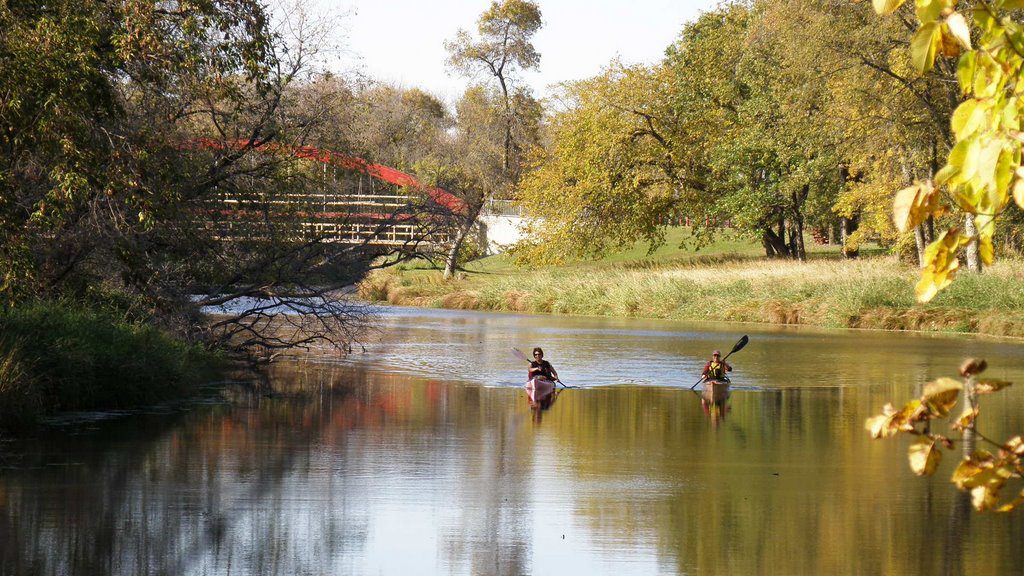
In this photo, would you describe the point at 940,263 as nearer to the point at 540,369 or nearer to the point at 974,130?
the point at 974,130

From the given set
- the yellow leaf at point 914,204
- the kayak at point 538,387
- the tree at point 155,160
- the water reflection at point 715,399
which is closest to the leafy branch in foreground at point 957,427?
the yellow leaf at point 914,204

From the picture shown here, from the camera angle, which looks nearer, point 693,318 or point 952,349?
point 952,349

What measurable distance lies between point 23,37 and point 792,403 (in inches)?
518

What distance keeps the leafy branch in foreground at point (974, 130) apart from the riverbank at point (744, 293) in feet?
103

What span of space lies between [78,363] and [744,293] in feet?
103

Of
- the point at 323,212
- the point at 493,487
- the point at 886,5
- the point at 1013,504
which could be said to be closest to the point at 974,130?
the point at 886,5

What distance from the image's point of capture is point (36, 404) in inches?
615

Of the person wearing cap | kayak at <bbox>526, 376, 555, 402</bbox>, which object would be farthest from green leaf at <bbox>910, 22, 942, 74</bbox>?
the person wearing cap

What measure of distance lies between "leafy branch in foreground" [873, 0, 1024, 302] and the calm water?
6231 millimetres

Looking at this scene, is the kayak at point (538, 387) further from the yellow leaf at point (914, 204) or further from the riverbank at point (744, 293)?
the yellow leaf at point (914, 204)

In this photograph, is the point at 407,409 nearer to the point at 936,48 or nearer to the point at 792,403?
the point at 792,403

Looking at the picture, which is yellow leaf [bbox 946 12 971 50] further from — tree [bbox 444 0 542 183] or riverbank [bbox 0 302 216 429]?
tree [bbox 444 0 542 183]

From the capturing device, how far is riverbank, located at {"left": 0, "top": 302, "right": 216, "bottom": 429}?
15234 millimetres

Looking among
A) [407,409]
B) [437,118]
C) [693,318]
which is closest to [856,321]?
[693,318]
